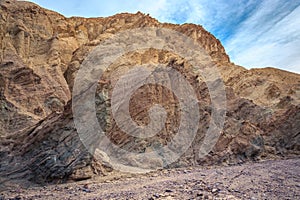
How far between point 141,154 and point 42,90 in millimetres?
13737

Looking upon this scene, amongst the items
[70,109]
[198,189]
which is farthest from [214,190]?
[70,109]

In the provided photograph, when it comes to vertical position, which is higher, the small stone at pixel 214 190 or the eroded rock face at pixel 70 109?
the eroded rock face at pixel 70 109

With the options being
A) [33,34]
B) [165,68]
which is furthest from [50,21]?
[165,68]

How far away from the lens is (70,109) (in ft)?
49.2

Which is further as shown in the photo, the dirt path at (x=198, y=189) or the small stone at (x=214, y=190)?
the small stone at (x=214, y=190)

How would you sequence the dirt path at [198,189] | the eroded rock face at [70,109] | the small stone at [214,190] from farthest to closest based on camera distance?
1. the eroded rock face at [70,109]
2. the small stone at [214,190]
3. the dirt path at [198,189]

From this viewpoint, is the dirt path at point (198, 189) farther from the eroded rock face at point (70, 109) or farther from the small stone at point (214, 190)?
the eroded rock face at point (70, 109)

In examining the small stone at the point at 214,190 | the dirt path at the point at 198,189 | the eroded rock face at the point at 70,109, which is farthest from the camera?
the eroded rock face at the point at 70,109

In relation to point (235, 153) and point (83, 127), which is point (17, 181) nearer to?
point (83, 127)

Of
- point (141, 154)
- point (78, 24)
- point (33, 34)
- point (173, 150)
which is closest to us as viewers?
point (141, 154)

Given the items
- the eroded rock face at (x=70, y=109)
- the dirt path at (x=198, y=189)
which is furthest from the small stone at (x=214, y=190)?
the eroded rock face at (x=70, y=109)

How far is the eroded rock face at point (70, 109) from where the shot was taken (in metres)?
13.8

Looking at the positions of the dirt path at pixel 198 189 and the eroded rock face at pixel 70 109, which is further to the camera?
the eroded rock face at pixel 70 109

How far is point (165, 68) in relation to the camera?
1872cm
